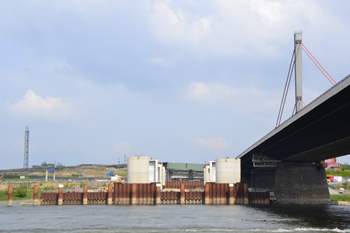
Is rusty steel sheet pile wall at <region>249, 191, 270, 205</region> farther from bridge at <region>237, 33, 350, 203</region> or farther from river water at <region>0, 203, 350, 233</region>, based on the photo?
river water at <region>0, 203, 350, 233</region>

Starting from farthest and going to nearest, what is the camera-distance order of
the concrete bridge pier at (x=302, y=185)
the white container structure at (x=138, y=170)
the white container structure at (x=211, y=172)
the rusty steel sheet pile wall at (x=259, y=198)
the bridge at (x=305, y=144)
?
1. the white container structure at (x=211, y=172)
2. the white container structure at (x=138, y=170)
3. the concrete bridge pier at (x=302, y=185)
4. the rusty steel sheet pile wall at (x=259, y=198)
5. the bridge at (x=305, y=144)

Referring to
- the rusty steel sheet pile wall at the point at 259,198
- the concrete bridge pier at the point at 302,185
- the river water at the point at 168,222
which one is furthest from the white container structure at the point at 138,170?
the concrete bridge pier at the point at 302,185

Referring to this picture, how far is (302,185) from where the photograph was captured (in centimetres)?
9512

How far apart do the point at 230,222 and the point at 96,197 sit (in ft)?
→ 133

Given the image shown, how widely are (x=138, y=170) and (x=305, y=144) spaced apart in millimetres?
35545

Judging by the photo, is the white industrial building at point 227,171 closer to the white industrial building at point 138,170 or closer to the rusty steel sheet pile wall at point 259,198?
the rusty steel sheet pile wall at point 259,198

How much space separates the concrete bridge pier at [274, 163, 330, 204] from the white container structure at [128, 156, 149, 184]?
29162 millimetres

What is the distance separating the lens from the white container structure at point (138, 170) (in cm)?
9475

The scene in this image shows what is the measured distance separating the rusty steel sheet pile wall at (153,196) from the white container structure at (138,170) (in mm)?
4244

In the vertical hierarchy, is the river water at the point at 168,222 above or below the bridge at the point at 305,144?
below

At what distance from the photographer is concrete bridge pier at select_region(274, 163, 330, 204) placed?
94.1 meters

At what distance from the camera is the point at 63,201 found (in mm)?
91062

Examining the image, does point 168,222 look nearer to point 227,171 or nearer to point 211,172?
point 227,171

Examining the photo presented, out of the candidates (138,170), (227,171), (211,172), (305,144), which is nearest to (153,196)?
(138,170)
